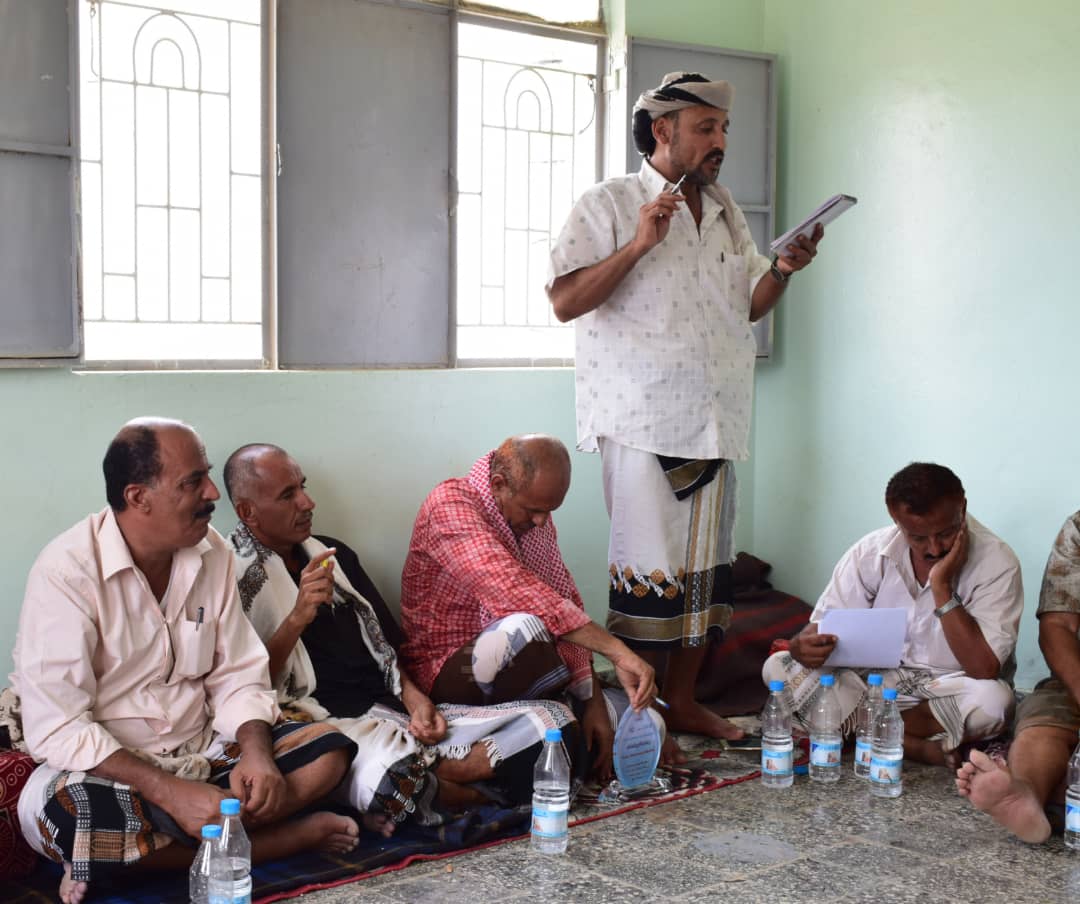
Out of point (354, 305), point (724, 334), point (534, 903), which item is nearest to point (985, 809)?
point (534, 903)

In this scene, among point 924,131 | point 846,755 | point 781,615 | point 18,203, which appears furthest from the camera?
point 781,615

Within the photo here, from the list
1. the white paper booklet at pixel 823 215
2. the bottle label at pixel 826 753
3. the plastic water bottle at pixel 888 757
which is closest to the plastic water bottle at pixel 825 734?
the bottle label at pixel 826 753

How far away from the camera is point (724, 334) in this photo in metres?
4.05

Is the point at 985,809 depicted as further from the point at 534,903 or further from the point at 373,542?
the point at 373,542

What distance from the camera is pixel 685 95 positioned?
3852 millimetres

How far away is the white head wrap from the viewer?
3852mm

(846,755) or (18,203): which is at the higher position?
(18,203)

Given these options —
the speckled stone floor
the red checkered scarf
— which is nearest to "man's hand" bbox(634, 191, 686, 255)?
the red checkered scarf

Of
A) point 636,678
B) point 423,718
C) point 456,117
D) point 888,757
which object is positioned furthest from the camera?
point 456,117

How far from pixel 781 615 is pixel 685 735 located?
1130 mm

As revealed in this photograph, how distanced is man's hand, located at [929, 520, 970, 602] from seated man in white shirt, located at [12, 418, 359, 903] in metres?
1.75

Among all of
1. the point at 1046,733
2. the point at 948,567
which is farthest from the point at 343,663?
the point at 1046,733

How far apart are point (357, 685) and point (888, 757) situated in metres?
1.46

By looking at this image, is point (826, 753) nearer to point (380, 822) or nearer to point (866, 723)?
point (866, 723)
